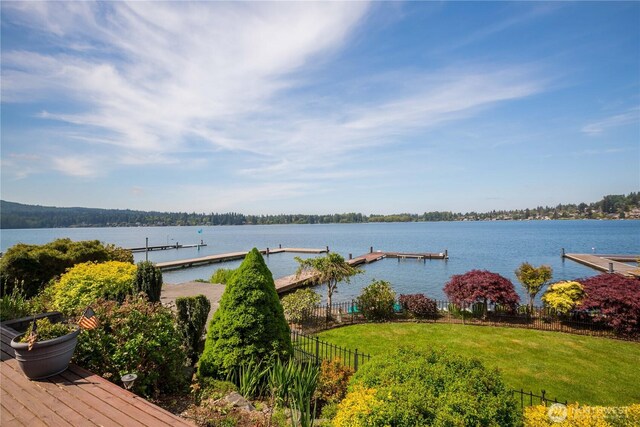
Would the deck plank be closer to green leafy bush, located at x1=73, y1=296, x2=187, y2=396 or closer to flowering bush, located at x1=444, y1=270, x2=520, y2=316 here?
green leafy bush, located at x1=73, y1=296, x2=187, y2=396

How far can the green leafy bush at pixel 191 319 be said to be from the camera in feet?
27.0

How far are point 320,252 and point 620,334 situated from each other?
48110 mm

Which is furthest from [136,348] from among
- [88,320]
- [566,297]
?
[566,297]

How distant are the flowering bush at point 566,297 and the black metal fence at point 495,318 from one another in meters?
0.58

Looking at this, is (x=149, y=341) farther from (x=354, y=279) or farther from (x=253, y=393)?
(x=354, y=279)

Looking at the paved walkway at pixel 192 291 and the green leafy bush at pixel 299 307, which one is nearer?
the green leafy bush at pixel 299 307

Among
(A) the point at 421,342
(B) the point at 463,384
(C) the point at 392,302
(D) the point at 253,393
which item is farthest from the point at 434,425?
(C) the point at 392,302

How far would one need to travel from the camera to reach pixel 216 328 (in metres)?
6.73

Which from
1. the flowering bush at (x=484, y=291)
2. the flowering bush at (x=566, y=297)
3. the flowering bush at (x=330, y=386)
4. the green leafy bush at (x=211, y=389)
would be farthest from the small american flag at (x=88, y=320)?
the flowering bush at (x=566, y=297)

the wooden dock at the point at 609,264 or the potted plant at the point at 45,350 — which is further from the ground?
the potted plant at the point at 45,350

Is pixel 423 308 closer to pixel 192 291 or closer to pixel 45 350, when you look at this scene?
pixel 45 350

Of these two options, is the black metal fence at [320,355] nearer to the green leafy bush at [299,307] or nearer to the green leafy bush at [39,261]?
the green leafy bush at [299,307]

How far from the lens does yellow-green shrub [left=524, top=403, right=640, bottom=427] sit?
11.8 feet

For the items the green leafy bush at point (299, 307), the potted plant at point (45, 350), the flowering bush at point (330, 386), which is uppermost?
the potted plant at point (45, 350)
